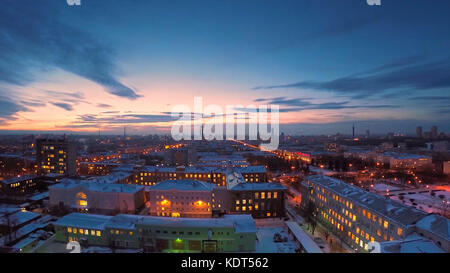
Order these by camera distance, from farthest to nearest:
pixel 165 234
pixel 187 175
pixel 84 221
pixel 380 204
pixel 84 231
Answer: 1. pixel 187 175
2. pixel 84 221
3. pixel 84 231
4. pixel 165 234
5. pixel 380 204

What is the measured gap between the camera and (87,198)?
31.9 feet

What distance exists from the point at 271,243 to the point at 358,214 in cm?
265

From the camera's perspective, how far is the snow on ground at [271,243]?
667 centimetres

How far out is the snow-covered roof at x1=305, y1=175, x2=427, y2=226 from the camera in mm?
5406

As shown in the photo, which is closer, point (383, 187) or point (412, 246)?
point (412, 246)

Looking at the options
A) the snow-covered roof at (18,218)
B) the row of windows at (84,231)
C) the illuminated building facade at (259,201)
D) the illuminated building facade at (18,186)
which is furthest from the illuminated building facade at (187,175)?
the row of windows at (84,231)

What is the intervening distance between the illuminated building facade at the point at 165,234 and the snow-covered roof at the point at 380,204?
3237 millimetres

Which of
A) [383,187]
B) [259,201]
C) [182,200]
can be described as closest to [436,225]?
[259,201]

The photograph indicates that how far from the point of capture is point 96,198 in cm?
964

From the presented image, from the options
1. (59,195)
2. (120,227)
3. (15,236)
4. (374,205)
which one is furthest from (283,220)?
(59,195)

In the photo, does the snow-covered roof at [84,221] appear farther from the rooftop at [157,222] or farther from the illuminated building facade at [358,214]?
the illuminated building facade at [358,214]

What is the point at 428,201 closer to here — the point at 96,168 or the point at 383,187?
the point at 383,187

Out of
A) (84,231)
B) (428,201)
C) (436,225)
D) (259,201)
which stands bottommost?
(428,201)
